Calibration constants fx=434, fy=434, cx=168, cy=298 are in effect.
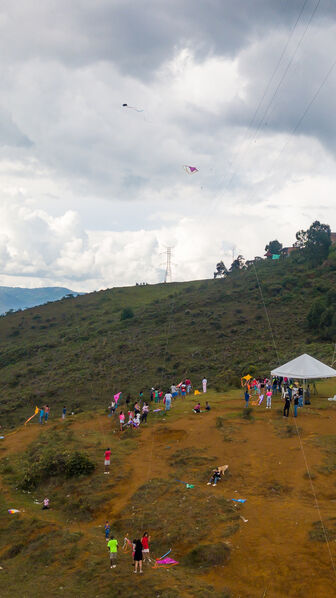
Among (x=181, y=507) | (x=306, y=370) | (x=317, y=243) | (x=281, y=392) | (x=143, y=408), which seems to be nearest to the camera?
(x=181, y=507)

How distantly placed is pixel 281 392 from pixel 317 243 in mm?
58558

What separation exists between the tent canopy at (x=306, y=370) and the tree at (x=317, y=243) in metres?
57.4

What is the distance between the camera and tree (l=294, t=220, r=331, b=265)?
3258 inches

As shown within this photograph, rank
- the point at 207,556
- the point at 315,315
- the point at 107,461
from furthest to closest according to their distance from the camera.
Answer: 1. the point at 315,315
2. the point at 107,461
3. the point at 207,556

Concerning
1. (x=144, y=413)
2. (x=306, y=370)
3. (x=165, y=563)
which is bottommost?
(x=165, y=563)

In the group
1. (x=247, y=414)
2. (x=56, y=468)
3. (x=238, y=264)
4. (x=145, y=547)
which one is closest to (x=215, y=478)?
(x=145, y=547)

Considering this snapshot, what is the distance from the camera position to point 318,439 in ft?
73.1

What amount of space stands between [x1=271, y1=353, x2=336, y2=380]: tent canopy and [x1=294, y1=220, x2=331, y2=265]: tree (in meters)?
57.4

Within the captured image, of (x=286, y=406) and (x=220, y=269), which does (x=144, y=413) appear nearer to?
(x=286, y=406)

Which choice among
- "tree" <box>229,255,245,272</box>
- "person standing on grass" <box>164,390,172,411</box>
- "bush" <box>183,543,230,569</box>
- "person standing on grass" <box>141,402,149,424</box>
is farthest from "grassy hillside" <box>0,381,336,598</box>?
"tree" <box>229,255,245,272</box>

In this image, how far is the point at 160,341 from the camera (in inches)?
2515

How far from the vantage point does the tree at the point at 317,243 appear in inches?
3258

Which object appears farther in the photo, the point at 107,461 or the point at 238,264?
the point at 238,264

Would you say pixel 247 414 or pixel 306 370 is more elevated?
pixel 306 370
